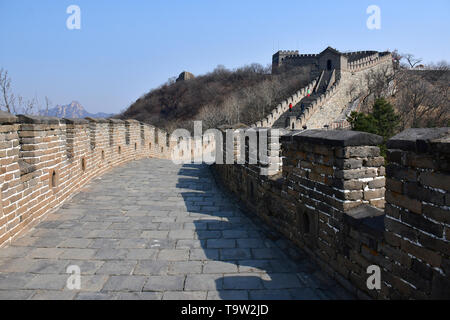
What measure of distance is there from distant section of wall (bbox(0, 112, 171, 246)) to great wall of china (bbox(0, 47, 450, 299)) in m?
0.01

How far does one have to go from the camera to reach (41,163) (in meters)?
5.10

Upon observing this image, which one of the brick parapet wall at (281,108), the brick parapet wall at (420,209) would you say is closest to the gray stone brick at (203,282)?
the brick parapet wall at (420,209)

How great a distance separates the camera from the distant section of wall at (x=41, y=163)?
4.07 metres

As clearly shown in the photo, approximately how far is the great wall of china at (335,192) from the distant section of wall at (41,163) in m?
0.01

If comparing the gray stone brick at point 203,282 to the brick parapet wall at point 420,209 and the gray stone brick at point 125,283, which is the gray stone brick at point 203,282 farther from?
the brick parapet wall at point 420,209

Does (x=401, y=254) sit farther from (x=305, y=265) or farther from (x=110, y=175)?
(x=110, y=175)

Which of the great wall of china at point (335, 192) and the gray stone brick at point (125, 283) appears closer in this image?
the great wall of china at point (335, 192)

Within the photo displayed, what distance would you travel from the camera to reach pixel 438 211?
2.14 m

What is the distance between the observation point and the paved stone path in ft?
9.97

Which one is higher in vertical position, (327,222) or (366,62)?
(366,62)

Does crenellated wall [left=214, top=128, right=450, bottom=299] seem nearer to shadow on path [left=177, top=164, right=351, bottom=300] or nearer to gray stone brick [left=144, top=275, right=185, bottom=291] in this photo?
shadow on path [left=177, top=164, right=351, bottom=300]

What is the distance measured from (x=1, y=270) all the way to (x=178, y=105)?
179ft

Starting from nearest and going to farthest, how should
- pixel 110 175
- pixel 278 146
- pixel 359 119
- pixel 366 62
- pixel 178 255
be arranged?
pixel 178 255
pixel 278 146
pixel 110 175
pixel 359 119
pixel 366 62
